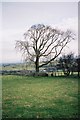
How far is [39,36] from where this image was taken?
1914cm

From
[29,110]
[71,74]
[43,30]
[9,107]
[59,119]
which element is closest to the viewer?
[59,119]

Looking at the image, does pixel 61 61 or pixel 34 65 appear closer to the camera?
pixel 61 61

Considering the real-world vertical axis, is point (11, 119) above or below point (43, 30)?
below

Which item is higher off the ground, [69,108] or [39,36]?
[39,36]

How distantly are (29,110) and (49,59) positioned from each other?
1465cm

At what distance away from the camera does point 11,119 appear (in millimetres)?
4062

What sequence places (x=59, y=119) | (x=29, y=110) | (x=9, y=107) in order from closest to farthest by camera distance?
(x=59, y=119) → (x=29, y=110) → (x=9, y=107)

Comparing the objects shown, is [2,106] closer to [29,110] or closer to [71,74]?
[29,110]

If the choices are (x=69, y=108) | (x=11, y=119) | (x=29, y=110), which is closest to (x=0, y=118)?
(x=11, y=119)

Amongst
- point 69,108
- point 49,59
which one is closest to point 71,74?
point 49,59

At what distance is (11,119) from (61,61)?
13.9 metres

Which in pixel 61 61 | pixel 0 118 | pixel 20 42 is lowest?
pixel 0 118

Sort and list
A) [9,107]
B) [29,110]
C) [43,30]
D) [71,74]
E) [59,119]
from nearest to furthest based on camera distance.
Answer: [59,119] → [29,110] → [9,107] → [71,74] → [43,30]

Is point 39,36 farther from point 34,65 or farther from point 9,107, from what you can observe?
point 9,107
